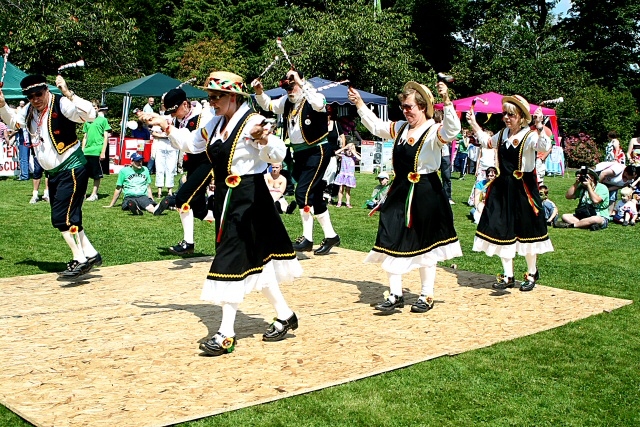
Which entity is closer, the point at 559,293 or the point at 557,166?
the point at 559,293

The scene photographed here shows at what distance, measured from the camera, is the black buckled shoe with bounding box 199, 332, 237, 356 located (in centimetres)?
555

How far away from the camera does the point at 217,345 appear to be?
219 inches

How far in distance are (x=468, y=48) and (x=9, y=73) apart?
894 inches

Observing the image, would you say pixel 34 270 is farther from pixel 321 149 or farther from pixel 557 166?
pixel 557 166

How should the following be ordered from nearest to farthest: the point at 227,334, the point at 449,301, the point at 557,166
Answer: the point at 227,334 → the point at 449,301 → the point at 557,166

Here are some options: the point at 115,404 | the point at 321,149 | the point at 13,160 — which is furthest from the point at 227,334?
the point at 13,160

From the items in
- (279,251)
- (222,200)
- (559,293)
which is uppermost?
→ (222,200)

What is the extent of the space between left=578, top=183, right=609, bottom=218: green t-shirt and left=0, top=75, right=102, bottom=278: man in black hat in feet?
30.4

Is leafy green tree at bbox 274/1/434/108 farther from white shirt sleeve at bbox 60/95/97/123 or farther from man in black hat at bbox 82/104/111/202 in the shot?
white shirt sleeve at bbox 60/95/97/123

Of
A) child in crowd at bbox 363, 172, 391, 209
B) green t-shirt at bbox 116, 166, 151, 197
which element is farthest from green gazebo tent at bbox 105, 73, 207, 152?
child in crowd at bbox 363, 172, 391, 209

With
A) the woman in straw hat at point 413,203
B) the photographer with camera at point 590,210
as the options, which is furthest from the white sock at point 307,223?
the photographer with camera at point 590,210

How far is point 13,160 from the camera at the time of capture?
20922 mm

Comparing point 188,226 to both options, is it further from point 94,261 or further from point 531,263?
point 531,263

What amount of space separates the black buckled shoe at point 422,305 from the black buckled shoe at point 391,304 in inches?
4.9
